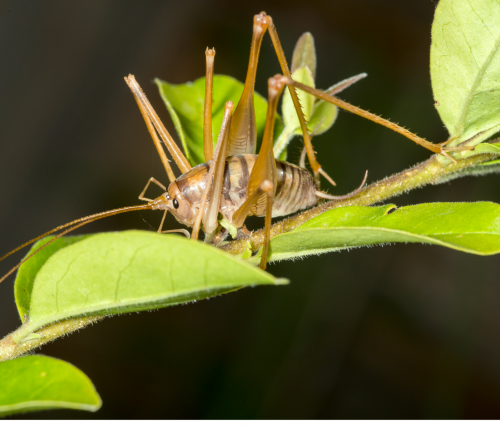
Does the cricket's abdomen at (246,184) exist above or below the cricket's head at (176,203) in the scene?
above

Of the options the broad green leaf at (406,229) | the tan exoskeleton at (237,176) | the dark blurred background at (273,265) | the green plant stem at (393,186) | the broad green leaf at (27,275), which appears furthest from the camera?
the dark blurred background at (273,265)

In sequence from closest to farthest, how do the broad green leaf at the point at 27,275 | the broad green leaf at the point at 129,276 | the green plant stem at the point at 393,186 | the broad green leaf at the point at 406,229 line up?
the broad green leaf at the point at 129,276 → the broad green leaf at the point at 406,229 → the broad green leaf at the point at 27,275 → the green plant stem at the point at 393,186

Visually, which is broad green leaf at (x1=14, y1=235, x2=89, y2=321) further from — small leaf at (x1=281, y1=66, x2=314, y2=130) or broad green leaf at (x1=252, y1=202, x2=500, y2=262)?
small leaf at (x1=281, y1=66, x2=314, y2=130)

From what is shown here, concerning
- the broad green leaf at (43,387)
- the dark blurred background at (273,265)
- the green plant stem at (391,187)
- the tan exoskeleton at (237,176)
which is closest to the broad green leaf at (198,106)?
the tan exoskeleton at (237,176)

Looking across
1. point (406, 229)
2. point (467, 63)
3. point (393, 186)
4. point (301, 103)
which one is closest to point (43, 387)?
point (406, 229)

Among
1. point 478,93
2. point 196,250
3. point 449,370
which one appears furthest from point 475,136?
point 449,370

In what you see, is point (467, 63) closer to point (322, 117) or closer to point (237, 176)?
point (322, 117)

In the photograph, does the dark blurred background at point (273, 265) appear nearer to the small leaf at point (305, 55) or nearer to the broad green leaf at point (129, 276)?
the small leaf at point (305, 55)

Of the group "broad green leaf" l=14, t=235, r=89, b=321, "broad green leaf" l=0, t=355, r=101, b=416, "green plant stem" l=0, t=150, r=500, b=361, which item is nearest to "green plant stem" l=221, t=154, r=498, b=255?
"green plant stem" l=0, t=150, r=500, b=361
